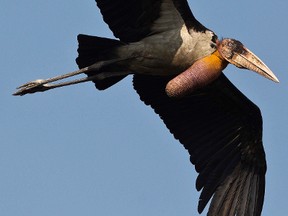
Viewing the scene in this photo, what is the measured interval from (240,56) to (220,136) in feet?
8.44

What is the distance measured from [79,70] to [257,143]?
315cm

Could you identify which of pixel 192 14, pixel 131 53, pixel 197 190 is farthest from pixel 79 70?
→ pixel 197 190

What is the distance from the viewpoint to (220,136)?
46.5 ft

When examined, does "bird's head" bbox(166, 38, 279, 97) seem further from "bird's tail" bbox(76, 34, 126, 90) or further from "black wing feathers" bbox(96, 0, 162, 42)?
"bird's tail" bbox(76, 34, 126, 90)

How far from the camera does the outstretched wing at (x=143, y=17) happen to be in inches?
479

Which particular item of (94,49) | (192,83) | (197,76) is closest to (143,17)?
(94,49)

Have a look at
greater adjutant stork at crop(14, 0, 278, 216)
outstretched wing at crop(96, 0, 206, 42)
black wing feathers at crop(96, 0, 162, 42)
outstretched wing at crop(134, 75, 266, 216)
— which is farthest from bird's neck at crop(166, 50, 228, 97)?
outstretched wing at crop(134, 75, 266, 216)

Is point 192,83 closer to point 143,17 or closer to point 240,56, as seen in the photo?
point 240,56

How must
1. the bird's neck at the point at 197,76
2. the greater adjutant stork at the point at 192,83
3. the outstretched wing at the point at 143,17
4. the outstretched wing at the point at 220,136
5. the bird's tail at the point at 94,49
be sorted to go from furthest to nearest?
the outstretched wing at the point at 220,136 < the bird's tail at the point at 94,49 < the outstretched wing at the point at 143,17 < the greater adjutant stork at the point at 192,83 < the bird's neck at the point at 197,76

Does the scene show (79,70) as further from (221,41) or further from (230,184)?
(230,184)

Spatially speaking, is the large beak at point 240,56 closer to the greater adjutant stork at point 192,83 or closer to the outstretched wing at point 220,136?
the greater adjutant stork at point 192,83

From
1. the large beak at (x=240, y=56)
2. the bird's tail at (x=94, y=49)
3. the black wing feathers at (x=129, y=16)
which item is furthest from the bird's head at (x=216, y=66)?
the bird's tail at (x=94, y=49)

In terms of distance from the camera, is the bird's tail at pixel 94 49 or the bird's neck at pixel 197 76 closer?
the bird's neck at pixel 197 76

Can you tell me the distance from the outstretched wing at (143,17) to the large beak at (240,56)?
506mm
